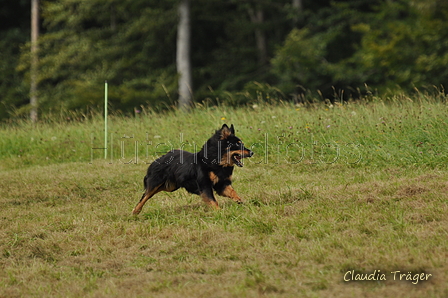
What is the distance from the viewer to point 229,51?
24.9 metres

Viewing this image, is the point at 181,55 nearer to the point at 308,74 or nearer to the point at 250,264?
the point at 308,74

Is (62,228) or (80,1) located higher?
(80,1)

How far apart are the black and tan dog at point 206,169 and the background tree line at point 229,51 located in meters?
12.3

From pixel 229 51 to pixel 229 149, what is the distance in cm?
1856

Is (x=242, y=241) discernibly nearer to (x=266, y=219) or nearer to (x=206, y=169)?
(x=266, y=219)

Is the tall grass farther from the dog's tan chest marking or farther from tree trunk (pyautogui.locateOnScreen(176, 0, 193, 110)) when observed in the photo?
tree trunk (pyautogui.locateOnScreen(176, 0, 193, 110))

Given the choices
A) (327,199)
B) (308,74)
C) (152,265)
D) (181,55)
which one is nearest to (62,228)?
(152,265)

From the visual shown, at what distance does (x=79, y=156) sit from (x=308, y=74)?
11.1 metres

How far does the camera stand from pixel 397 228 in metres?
5.76

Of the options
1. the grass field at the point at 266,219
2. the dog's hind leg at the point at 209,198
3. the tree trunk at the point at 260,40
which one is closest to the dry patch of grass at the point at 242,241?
the grass field at the point at 266,219

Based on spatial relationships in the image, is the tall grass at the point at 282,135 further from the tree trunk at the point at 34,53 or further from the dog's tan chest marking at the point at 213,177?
the tree trunk at the point at 34,53

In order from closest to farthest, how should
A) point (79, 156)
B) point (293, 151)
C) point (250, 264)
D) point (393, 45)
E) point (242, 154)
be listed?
1. point (250, 264)
2. point (242, 154)
3. point (293, 151)
4. point (79, 156)
5. point (393, 45)

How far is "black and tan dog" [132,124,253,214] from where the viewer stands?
6.81m

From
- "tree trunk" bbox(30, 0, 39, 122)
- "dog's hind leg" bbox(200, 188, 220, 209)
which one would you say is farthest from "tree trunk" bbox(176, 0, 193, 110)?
"dog's hind leg" bbox(200, 188, 220, 209)
